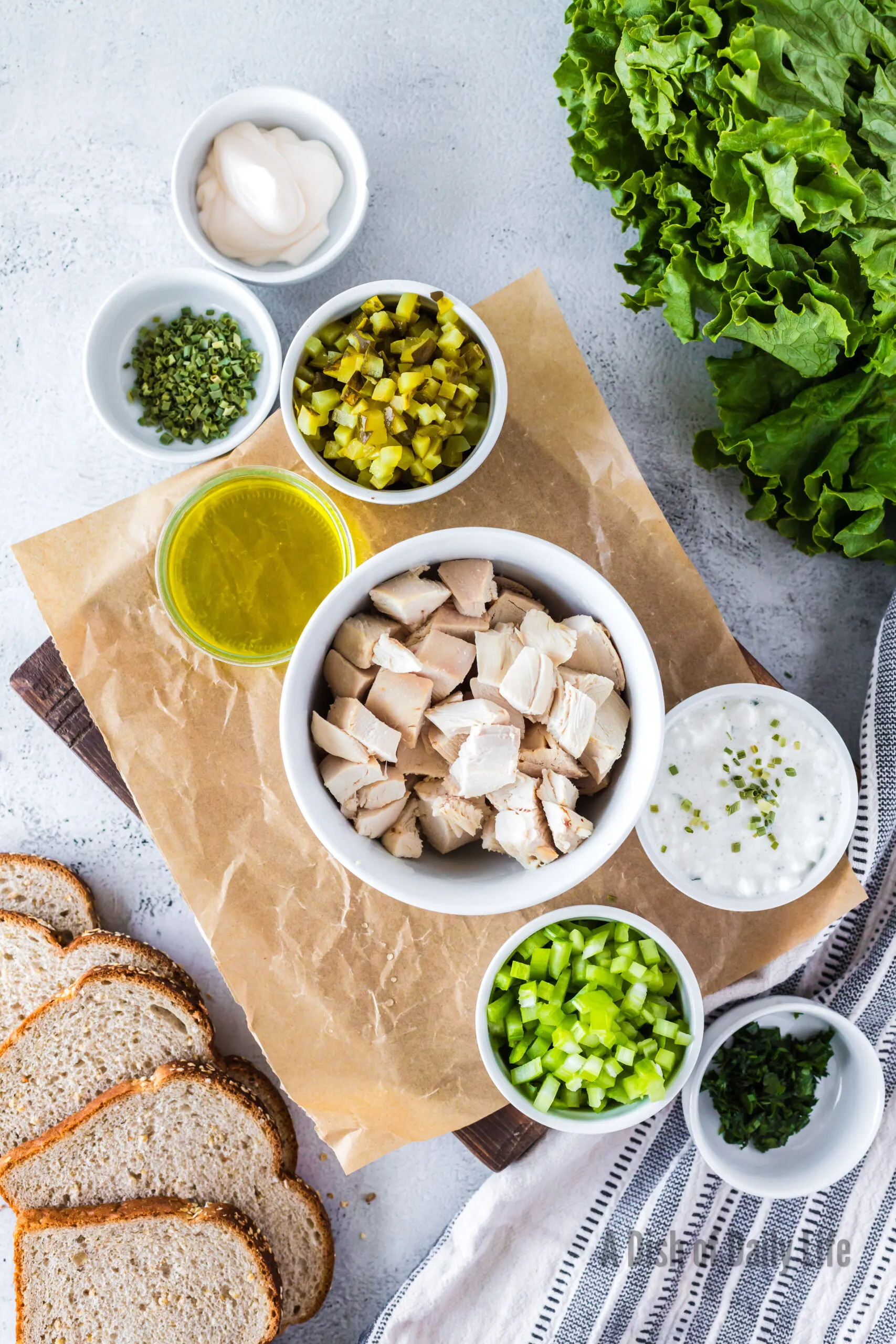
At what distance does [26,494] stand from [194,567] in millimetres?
619

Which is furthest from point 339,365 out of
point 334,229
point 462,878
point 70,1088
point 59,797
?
point 70,1088

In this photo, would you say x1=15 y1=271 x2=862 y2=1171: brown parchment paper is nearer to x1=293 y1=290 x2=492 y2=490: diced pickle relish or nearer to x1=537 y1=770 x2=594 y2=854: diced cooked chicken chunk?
x1=293 y1=290 x2=492 y2=490: diced pickle relish

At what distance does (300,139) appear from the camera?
250 cm

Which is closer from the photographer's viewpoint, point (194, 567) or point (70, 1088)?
point (194, 567)

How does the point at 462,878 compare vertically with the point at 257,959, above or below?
above

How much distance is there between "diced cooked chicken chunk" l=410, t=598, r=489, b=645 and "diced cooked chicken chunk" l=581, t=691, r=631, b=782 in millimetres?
291

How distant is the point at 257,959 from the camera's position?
2383 millimetres

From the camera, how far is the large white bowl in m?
1.93

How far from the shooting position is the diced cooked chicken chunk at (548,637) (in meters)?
1.97

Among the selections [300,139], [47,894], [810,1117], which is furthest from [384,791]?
[300,139]

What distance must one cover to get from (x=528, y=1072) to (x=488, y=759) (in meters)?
0.79

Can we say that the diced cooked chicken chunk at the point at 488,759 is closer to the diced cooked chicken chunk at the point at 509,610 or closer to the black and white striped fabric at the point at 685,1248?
the diced cooked chicken chunk at the point at 509,610

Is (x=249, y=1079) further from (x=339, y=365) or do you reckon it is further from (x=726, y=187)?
(x=726, y=187)

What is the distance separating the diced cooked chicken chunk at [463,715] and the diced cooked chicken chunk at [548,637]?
141mm
